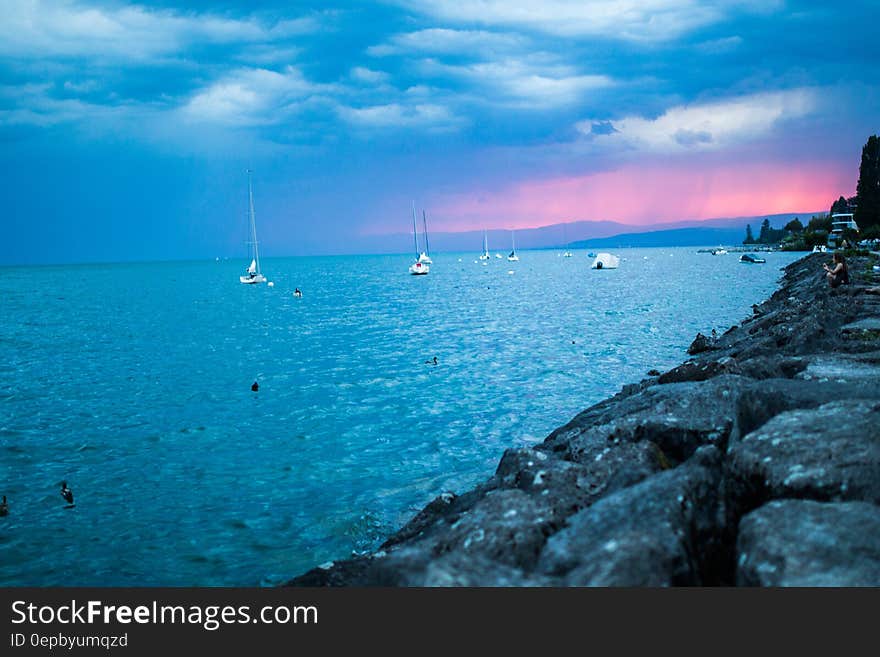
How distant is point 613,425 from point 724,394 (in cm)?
179

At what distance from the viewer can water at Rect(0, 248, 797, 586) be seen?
11.5 meters

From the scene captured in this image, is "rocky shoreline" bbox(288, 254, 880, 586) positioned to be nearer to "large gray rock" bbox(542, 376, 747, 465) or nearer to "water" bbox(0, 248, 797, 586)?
"large gray rock" bbox(542, 376, 747, 465)

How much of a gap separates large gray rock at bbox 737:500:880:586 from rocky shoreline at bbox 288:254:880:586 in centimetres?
1

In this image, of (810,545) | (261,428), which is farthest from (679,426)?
(261,428)

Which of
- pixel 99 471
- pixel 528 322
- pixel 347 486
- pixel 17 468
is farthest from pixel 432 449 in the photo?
pixel 528 322

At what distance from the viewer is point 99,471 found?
624 inches

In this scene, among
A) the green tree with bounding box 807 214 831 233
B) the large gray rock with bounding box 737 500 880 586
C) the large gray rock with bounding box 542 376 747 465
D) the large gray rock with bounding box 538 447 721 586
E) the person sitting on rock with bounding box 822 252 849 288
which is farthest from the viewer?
the green tree with bounding box 807 214 831 233

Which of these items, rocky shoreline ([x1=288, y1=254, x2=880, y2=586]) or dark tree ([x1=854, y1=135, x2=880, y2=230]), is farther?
dark tree ([x1=854, y1=135, x2=880, y2=230])

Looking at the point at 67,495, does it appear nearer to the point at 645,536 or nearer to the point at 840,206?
the point at 645,536

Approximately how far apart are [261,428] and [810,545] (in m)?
17.8

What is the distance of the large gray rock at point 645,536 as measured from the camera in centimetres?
457

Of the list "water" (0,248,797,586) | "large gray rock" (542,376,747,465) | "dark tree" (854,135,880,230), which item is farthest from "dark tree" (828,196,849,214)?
"large gray rock" (542,376,747,465)

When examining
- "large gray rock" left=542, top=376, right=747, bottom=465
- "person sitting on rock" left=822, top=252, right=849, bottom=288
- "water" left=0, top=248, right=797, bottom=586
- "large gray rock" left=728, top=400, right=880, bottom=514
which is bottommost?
"water" left=0, top=248, right=797, bottom=586

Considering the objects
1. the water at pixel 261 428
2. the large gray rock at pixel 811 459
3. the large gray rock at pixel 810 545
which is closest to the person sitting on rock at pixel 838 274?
the water at pixel 261 428
